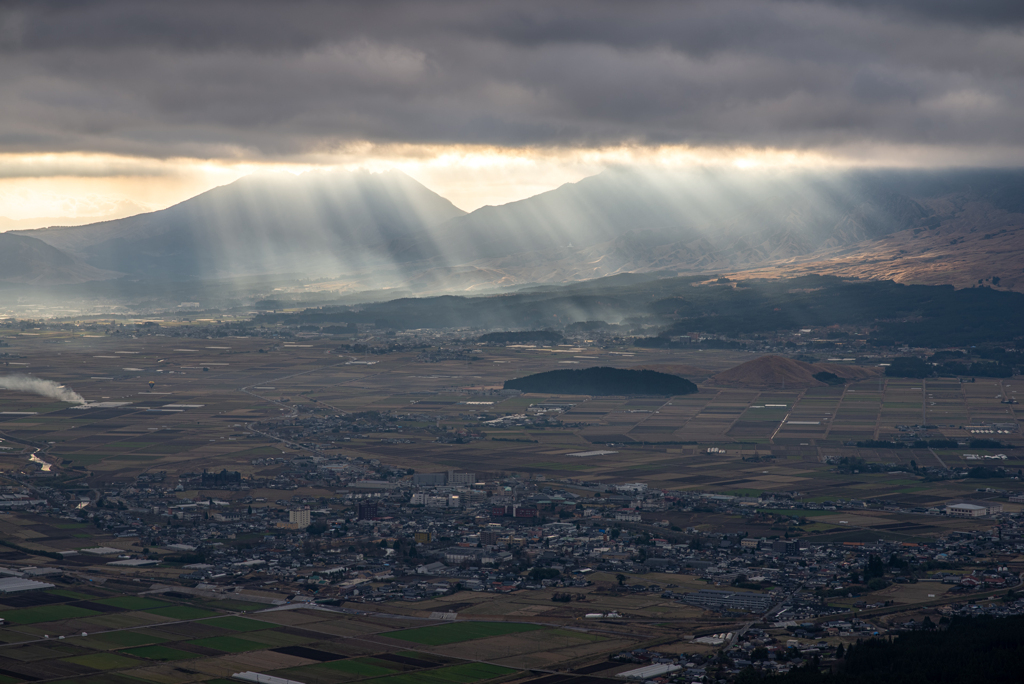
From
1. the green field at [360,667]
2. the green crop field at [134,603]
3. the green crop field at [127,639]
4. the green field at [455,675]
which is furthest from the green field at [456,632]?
the green crop field at [134,603]

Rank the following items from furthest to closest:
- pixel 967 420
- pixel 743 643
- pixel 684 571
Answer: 1. pixel 967 420
2. pixel 684 571
3. pixel 743 643

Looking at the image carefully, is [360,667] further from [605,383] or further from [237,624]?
[605,383]

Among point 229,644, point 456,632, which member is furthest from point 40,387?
point 456,632

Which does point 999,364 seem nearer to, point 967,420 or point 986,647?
point 967,420

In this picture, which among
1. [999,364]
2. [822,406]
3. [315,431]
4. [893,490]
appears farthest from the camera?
[999,364]

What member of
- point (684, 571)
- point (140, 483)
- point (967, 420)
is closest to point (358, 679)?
point (684, 571)
